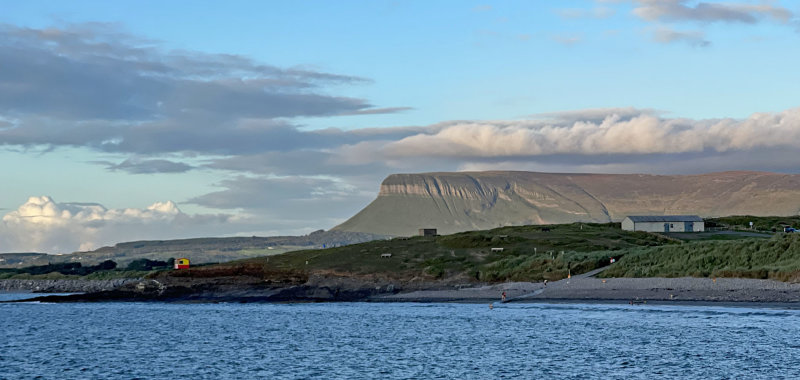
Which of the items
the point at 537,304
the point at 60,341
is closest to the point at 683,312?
the point at 537,304

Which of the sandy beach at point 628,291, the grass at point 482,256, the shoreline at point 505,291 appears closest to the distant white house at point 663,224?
the grass at point 482,256

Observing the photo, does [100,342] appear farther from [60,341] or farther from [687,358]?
[687,358]

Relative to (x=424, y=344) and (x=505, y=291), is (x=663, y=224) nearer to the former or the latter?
(x=505, y=291)

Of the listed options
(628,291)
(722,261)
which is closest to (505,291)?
(628,291)

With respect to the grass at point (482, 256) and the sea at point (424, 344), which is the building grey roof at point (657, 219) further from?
the sea at point (424, 344)

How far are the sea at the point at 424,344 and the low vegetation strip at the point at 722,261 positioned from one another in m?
13.6

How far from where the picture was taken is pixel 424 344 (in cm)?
6975

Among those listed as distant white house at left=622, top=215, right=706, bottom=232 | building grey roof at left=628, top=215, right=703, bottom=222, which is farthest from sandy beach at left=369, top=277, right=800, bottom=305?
building grey roof at left=628, top=215, right=703, bottom=222

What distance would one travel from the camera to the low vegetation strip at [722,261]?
94625mm

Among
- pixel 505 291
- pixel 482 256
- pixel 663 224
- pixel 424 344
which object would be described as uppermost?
pixel 663 224

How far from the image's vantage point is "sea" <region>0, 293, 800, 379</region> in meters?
55.1

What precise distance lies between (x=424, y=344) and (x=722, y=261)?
50715 millimetres

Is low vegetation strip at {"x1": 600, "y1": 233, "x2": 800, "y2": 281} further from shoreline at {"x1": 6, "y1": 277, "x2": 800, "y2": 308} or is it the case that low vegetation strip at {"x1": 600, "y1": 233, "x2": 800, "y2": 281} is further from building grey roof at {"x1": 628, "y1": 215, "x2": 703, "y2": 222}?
building grey roof at {"x1": 628, "y1": 215, "x2": 703, "y2": 222}

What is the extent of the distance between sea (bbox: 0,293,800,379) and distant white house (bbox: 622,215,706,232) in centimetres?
8858
